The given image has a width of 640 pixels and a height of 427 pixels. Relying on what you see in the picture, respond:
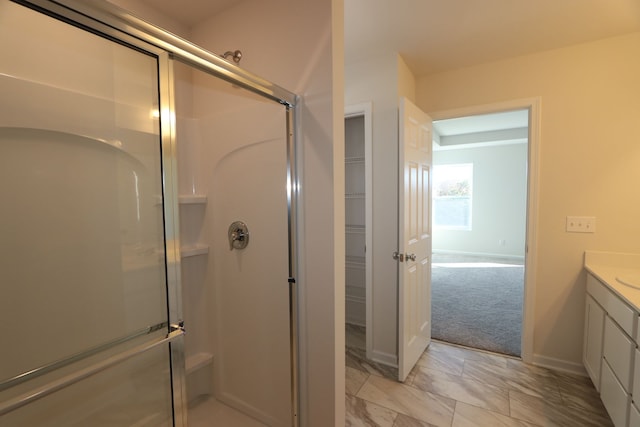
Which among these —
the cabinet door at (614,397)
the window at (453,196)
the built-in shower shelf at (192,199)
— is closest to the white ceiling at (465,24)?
the built-in shower shelf at (192,199)

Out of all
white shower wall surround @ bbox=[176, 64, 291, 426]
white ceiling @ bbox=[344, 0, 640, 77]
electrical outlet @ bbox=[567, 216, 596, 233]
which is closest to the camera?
white shower wall surround @ bbox=[176, 64, 291, 426]

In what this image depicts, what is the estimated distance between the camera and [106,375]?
1.37 m

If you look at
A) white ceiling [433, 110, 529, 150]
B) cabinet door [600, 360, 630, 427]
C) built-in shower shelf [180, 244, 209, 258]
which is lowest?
cabinet door [600, 360, 630, 427]

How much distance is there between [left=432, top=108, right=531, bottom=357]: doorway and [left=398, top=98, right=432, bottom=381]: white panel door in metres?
0.98

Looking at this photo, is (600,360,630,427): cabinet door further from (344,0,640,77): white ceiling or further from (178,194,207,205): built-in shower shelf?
(178,194,207,205): built-in shower shelf

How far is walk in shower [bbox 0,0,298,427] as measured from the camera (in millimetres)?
1089

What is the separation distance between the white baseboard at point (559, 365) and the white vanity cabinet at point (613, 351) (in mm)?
166

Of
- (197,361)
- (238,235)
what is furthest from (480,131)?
(197,361)

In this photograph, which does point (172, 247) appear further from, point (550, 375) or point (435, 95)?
point (550, 375)

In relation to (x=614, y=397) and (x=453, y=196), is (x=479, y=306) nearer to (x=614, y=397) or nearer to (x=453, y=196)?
(x=614, y=397)

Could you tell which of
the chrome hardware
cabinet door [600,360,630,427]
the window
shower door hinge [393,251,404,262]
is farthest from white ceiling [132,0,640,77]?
the window

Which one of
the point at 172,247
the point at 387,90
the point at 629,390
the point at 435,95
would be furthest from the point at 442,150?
the point at 172,247

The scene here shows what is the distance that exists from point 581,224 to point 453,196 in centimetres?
518

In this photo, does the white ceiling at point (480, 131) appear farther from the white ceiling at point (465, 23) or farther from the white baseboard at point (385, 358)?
the white baseboard at point (385, 358)
